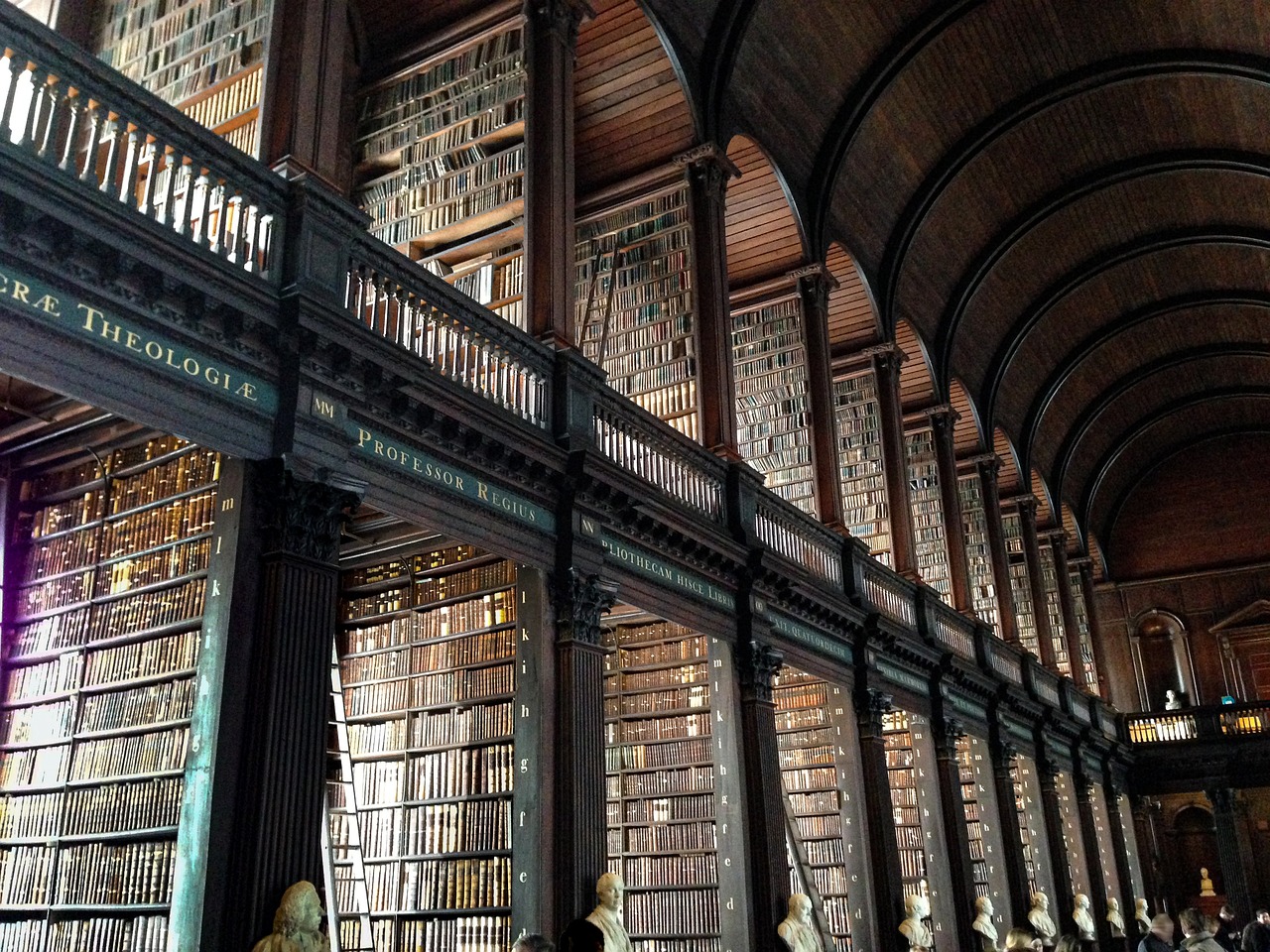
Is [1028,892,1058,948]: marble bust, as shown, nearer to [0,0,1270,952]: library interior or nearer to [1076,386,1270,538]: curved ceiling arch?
[0,0,1270,952]: library interior

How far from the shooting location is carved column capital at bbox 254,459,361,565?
501 cm

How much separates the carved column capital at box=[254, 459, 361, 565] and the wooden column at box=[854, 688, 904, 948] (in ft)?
21.3

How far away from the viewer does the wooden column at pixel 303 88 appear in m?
5.57

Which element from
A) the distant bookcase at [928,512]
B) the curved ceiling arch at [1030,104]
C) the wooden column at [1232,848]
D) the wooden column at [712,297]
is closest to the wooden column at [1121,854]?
the wooden column at [1232,848]

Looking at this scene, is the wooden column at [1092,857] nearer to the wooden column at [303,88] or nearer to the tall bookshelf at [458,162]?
the tall bookshelf at [458,162]

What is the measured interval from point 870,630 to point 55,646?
706cm

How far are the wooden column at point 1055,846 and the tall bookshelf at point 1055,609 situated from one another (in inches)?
146

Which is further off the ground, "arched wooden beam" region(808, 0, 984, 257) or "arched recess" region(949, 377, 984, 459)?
"arched wooden beam" region(808, 0, 984, 257)

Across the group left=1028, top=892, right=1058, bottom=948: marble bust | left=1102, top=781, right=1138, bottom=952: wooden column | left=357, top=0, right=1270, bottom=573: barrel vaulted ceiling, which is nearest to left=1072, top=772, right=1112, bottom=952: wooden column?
left=1102, top=781, right=1138, bottom=952: wooden column

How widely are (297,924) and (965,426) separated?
14160 millimetres

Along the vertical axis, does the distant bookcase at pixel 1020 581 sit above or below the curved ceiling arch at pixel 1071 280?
below

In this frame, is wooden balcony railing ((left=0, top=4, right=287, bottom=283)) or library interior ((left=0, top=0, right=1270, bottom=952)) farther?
library interior ((left=0, top=0, right=1270, bottom=952))

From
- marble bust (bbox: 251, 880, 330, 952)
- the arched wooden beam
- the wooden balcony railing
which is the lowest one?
marble bust (bbox: 251, 880, 330, 952)

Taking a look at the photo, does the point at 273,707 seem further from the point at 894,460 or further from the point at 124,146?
the point at 894,460
